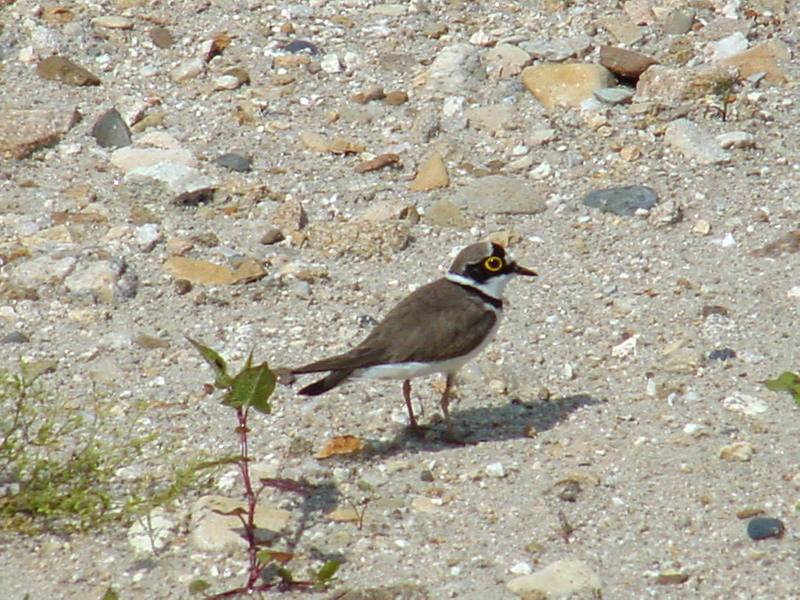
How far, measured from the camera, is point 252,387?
528 cm

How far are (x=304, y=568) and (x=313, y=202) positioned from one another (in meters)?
3.54

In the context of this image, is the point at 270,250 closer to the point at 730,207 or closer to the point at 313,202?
the point at 313,202

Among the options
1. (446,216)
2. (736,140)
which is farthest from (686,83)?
(446,216)

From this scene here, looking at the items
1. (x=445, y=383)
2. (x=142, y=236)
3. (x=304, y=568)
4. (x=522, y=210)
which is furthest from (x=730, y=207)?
(x=304, y=568)

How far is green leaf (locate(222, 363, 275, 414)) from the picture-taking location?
207 inches

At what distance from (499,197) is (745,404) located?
97.5 inches

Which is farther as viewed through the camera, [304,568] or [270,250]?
[270,250]

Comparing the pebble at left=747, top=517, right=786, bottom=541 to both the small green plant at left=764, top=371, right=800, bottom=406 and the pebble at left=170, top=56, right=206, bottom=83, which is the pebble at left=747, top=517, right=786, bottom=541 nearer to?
the small green plant at left=764, top=371, right=800, bottom=406

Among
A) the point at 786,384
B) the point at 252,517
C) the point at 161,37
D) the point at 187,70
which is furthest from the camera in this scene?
the point at 161,37

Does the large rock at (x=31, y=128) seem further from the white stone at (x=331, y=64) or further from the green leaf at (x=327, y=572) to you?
the green leaf at (x=327, y=572)

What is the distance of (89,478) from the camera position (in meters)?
6.10

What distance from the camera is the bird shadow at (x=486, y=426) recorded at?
21.6ft

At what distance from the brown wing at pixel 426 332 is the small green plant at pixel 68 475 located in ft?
3.02

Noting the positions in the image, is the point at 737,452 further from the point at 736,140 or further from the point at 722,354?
the point at 736,140
